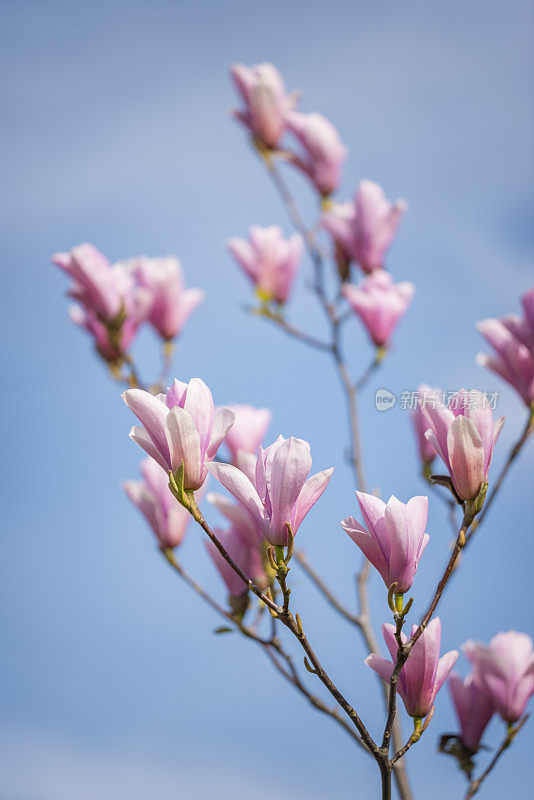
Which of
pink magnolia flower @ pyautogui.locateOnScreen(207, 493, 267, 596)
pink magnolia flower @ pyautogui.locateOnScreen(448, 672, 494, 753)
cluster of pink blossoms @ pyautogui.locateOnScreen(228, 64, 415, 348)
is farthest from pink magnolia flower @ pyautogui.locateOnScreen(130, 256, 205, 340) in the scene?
pink magnolia flower @ pyautogui.locateOnScreen(448, 672, 494, 753)

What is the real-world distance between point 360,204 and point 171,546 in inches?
41.1

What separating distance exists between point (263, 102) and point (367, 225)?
550mm

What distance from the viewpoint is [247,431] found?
1625mm

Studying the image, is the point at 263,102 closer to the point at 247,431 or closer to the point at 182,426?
the point at 247,431

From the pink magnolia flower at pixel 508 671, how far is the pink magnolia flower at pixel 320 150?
143cm

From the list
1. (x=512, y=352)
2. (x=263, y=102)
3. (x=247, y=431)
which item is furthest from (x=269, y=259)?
(x=512, y=352)

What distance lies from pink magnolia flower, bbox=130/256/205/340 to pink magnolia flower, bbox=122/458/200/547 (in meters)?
0.61

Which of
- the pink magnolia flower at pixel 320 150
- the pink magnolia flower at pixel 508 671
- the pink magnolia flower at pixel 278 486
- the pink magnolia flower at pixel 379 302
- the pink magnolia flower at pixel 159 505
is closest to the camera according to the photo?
the pink magnolia flower at pixel 278 486

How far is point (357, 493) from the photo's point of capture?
2.47 ft

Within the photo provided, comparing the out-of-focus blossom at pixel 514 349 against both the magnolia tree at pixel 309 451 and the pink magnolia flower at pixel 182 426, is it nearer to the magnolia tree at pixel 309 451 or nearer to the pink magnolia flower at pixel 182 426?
the magnolia tree at pixel 309 451

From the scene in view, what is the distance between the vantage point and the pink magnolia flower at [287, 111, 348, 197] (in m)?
2.16

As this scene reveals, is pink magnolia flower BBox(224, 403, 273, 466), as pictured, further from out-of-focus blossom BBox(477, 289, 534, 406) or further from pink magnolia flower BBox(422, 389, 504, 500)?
pink magnolia flower BBox(422, 389, 504, 500)

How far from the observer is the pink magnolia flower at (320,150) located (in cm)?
216

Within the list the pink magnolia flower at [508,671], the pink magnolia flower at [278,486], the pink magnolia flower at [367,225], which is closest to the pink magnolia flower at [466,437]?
the pink magnolia flower at [278,486]
